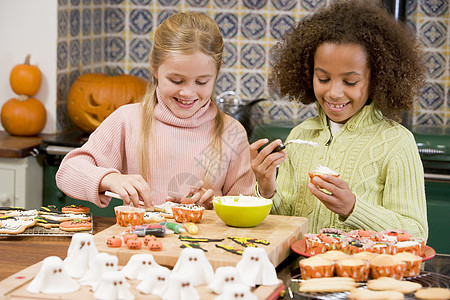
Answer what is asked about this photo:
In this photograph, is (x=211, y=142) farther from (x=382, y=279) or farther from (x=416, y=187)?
(x=382, y=279)

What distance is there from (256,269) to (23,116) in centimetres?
221

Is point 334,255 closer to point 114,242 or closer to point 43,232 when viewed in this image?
point 114,242

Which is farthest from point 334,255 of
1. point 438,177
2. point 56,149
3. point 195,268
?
point 56,149

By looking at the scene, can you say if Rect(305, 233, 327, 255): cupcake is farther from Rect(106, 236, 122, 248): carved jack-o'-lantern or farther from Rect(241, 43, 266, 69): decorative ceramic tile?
Rect(241, 43, 266, 69): decorative ceramic tile

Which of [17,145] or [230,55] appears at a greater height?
[230,55]

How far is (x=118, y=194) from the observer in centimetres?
177

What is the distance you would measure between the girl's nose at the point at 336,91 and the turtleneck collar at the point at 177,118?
434 millimetres

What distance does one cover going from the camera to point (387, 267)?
1249 mm

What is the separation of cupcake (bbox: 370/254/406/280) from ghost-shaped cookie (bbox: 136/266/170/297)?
1.27ft

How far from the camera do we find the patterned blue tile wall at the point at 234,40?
328cm

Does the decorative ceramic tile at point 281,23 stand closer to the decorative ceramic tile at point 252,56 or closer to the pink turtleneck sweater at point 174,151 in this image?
the decorative ceramic tile at point 252,56

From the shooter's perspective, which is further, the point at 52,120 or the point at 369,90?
the point at 52,120

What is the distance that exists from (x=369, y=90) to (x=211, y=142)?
0.52 metres

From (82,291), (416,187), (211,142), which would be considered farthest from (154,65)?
(82,291)
